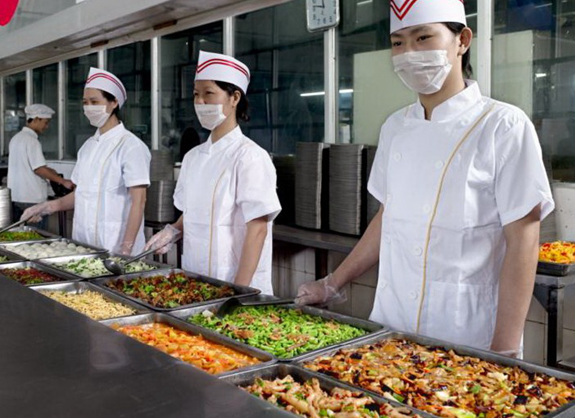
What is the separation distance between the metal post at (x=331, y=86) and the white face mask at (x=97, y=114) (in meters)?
1.63

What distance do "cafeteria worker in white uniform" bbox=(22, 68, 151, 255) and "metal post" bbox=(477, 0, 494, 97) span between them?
199 cm

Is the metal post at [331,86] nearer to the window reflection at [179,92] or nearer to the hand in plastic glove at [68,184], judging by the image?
the window reflection at [179,92]

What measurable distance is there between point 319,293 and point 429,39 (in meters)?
0.84

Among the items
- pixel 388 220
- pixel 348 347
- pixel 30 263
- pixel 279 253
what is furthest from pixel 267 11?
pixel 348 347

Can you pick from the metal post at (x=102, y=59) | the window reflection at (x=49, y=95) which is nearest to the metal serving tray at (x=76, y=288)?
the metal post at (x=102, y=59)

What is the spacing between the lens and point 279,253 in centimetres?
483

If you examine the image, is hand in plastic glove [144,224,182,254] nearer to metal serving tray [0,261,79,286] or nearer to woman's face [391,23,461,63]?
metal serving tray [0,261,79,286]

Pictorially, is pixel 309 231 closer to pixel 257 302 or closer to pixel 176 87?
pixel 257 302

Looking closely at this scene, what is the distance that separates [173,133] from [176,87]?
1.50ft

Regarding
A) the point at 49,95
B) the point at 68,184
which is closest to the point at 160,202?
the point at 68,184

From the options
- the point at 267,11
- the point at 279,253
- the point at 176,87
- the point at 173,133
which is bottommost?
the point at 279,253

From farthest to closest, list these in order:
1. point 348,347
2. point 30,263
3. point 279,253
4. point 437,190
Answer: point 279,253
point 30,263
point 437,190
point 348,347

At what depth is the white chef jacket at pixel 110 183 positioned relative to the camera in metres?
3.48

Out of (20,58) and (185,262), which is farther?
(20,58)
